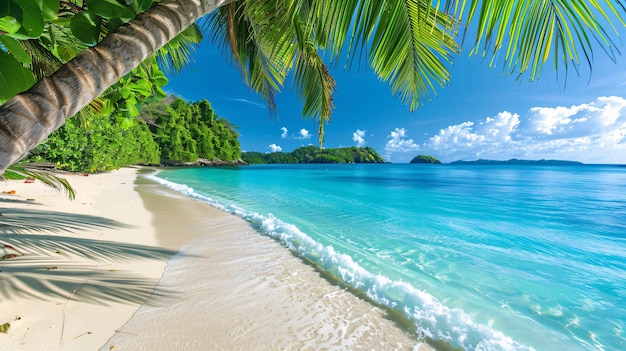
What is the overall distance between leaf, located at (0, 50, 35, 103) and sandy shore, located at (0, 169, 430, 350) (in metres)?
1.95

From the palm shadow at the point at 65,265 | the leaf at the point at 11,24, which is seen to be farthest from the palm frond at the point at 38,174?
the leaf at the point at 11,24

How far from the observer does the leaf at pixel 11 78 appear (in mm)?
585

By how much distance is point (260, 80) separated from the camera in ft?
15.3

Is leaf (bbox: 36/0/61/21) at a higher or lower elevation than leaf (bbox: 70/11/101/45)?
lower

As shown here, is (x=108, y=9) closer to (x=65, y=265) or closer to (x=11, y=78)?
(x=11, y=78)

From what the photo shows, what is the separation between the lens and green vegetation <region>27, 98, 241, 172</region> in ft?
37.7

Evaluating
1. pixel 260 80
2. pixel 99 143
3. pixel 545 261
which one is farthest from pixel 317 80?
pixel 99 143

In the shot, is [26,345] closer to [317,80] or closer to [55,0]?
[55,0]

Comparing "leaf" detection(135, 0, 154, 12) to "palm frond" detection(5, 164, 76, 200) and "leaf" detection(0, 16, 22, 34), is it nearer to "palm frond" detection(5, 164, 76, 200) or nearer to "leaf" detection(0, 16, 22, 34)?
"leaf" detection(0, 16, 22, 34)

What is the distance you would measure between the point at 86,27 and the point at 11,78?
0.33 m

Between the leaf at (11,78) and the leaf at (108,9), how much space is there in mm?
229

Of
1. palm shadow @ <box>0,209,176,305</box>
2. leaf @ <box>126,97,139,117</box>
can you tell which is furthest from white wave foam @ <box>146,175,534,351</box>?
leaf @ <box>126,97,139,117</box>

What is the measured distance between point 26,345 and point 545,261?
22.4ft

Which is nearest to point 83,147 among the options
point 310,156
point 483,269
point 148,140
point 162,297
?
point 162,297
